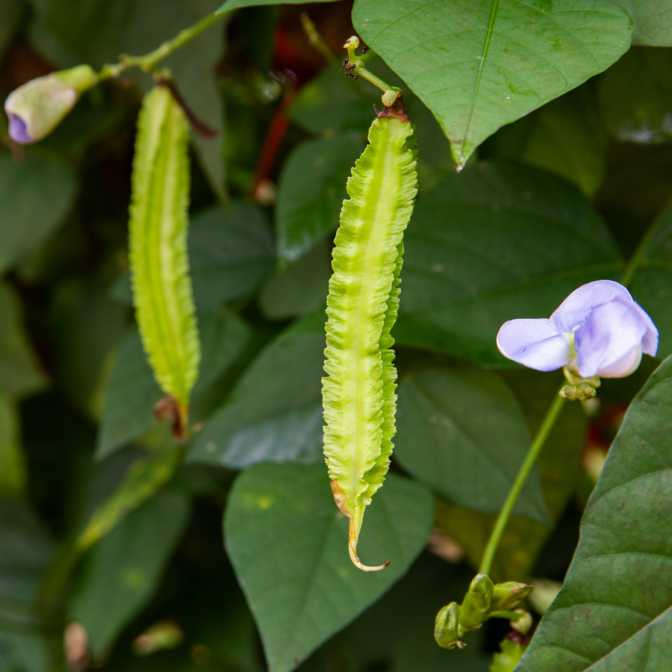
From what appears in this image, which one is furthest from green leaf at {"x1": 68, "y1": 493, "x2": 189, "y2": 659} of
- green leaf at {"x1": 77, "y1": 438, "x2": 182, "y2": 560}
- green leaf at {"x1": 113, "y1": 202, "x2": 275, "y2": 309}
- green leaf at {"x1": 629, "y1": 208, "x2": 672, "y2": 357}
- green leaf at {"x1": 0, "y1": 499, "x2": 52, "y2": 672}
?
green leaf at {"x1": 629, "y1": 208, "x2": 672, "y2": 357}

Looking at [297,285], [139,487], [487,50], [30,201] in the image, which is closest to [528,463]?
[487,50]

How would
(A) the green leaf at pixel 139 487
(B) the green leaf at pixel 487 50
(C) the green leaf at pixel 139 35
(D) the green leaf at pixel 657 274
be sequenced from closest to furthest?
(B) the green leaf at pixel 487 50
(D) the green leaf at pixel 657 274
(C) the green leaf at pixel 139 35
(A) the green leaf at pixel 139 487

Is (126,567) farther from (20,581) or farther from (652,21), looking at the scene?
(652,21)

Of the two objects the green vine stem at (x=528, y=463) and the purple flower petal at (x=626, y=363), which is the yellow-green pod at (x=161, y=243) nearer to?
the green vine stem at (x=528, y=463)

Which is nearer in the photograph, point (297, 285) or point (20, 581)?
point (297, 285)

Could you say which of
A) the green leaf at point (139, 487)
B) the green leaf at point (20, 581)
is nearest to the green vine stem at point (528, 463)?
the green leaf at point (139, 487)

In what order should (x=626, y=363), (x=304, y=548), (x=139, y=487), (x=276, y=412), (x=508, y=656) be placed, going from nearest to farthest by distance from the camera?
1. (x=626, y=363)
2. (x=508, y=656)
3. (x=304, y=548)
4. (x=276, y=412)
5. (x=139, y=487)
